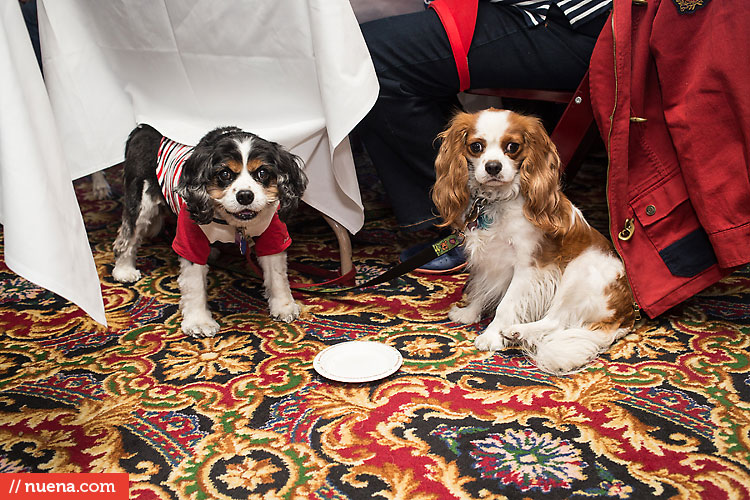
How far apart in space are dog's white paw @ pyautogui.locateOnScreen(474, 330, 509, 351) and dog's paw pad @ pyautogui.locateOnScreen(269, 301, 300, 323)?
616mm

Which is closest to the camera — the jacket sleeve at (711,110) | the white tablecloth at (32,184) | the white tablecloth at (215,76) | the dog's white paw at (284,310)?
the white tablecloth at (32,184)

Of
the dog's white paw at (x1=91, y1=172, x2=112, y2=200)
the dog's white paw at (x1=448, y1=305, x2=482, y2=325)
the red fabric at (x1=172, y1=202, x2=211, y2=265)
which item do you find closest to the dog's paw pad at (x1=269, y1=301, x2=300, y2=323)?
the red fabric at (x1=172, y1=202, x2=211, y2=265)

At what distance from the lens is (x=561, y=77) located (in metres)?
2.18

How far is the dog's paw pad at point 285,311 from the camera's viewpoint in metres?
2.19

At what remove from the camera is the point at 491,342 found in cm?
194

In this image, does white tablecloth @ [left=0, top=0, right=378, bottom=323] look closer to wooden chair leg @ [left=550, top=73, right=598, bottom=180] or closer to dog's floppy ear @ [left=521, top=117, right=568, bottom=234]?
dog's floppy ear @ [left=521, top=117, right=568, bottom=234]

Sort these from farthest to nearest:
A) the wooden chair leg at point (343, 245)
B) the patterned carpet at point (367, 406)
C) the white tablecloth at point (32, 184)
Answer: the wooden chair leg at point (343, 245), the patterned carpet at point (367, 406), the white tablecloth at point (32, 184)

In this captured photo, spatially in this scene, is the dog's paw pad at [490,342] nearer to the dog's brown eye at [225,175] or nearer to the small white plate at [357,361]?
the small white plate at [357,361]

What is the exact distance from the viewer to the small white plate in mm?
1778

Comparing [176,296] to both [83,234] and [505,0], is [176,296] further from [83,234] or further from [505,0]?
[505,0]

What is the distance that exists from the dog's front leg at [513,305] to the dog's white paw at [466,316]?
10 centimetres

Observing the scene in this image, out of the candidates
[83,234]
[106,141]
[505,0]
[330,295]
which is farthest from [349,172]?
[83,234]

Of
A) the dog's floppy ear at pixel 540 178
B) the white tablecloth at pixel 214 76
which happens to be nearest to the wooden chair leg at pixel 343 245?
the white tablecloth at pixel 214 76

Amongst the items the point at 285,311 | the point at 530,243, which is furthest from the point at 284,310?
the point at 530,243
